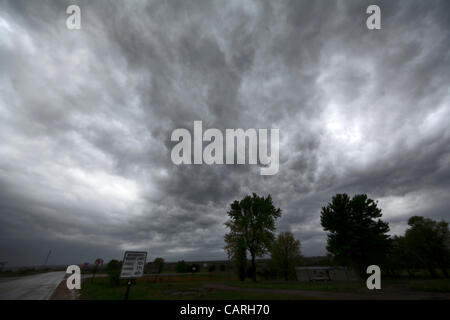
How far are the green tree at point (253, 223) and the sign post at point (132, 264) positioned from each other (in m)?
24.3

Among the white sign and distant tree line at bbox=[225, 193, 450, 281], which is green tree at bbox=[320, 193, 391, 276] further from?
the white sign

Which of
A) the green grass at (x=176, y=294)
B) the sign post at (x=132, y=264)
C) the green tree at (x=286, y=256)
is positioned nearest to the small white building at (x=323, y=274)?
the green tree at (x=286, y=256)

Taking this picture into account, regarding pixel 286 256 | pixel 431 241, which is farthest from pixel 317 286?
pixel 431 241

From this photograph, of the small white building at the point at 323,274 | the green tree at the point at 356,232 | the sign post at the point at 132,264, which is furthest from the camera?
the small white building at the point at 323,274

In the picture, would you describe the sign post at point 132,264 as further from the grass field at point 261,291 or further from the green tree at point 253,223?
the green tree at point 253,223

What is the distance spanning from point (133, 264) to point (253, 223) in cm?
2559

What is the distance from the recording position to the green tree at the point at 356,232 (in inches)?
1157

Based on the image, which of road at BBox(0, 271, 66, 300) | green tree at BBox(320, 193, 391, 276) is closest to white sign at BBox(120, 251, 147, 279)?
road at BBox(0, 271, 66, 300)

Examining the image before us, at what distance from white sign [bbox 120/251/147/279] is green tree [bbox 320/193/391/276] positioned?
32.4 metres

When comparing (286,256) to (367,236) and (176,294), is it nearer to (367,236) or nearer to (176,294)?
(367,236)
